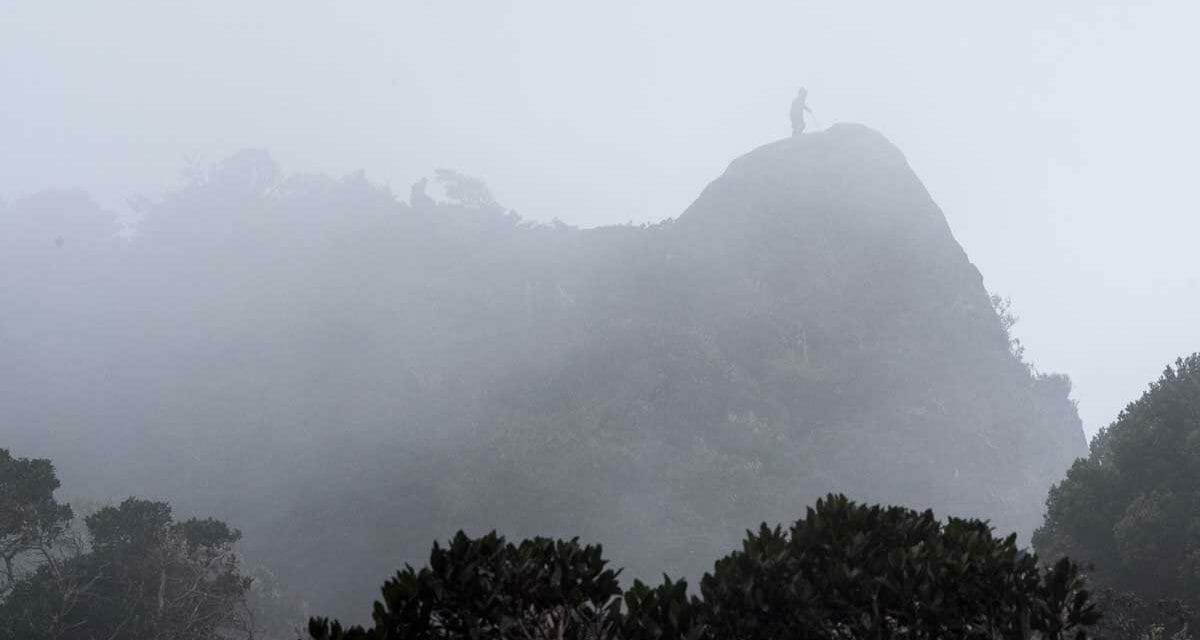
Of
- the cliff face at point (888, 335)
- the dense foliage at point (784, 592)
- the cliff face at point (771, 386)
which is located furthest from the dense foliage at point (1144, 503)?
the cliff face at point (888, 335)

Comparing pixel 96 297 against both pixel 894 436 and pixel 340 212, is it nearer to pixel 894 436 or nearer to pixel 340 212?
pixel 340 212

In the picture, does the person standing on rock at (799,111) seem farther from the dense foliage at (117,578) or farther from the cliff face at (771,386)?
the dense foliage at (117,578)

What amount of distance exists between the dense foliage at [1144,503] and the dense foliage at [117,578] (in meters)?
31.8

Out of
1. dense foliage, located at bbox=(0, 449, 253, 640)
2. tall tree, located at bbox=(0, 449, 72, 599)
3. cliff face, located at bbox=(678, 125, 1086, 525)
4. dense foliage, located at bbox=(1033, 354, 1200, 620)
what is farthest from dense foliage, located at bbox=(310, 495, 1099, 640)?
cliff face, located at bbox=(678, 125, 1086, 525)

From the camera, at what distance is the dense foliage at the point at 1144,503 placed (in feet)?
78.5

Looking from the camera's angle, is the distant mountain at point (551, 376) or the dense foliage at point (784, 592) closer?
the dense foliage at point (784, 592)

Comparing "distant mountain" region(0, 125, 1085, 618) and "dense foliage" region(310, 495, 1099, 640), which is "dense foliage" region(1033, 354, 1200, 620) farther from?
"dense foliage" region(310, 495, 1099, 640)

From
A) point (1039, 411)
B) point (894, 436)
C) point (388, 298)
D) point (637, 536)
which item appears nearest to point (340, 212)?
point (388, 298)

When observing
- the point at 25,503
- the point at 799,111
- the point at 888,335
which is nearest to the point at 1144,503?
the point at 888,335

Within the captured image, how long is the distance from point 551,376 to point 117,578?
2951 centimetres

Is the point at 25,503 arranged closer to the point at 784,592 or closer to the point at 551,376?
the point at 784,592

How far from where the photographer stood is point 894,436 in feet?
159

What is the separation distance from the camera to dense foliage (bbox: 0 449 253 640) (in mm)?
24547

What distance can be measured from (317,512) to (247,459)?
8882 mm
